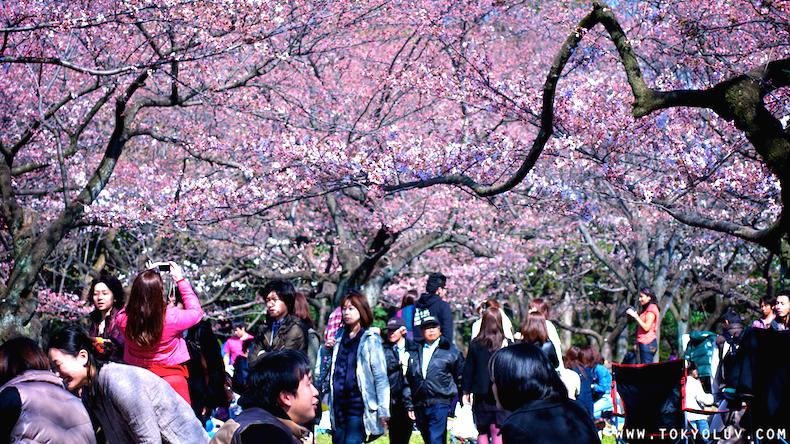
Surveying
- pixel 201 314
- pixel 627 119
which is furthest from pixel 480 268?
pixel 201 314

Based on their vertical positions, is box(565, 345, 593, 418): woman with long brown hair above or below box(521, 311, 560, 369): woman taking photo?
below

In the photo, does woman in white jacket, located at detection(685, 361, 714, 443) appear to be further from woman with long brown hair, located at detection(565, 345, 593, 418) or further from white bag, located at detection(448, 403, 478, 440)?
white bag, located at detection(448, 403, 478, 440)

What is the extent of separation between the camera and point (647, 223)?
55.7 ft

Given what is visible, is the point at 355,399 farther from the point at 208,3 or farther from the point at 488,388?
the point at 208,3

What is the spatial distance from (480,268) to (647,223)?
20.1 feet

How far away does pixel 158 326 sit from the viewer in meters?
5.63

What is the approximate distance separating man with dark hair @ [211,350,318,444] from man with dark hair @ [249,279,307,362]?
3.57 m

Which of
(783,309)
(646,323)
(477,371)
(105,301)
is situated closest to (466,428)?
(477,371)

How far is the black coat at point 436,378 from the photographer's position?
328 inches

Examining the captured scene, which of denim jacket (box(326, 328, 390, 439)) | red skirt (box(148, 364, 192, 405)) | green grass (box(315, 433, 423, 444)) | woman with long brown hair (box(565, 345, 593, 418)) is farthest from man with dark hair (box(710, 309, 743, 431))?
green grass (box(315, 433, 423, 444))

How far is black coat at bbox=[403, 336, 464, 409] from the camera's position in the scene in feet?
27.3

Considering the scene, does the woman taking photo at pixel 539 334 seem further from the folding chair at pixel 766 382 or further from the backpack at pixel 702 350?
the folding chair at pixel 766 382

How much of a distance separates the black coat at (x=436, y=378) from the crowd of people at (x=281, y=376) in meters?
0.01

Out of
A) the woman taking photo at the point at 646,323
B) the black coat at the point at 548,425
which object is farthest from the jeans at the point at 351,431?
the woman taking photo at the point at 646,323
